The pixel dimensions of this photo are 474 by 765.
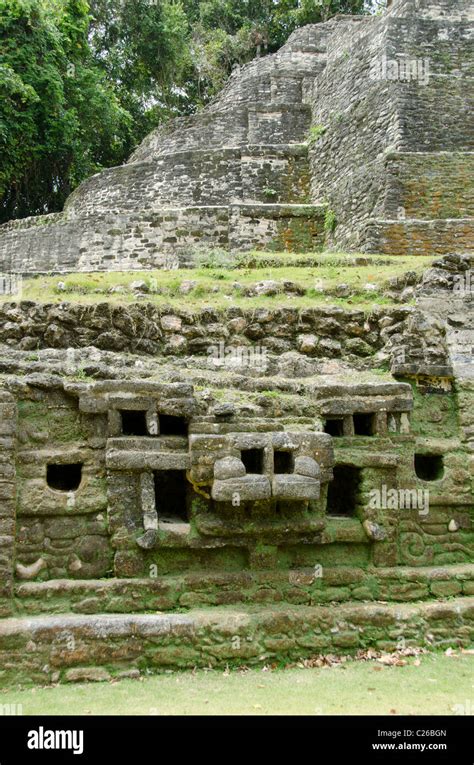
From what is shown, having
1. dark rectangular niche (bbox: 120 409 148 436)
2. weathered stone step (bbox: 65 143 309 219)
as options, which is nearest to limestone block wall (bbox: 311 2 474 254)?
weathered stone step (bbox: 65 143 309 219)

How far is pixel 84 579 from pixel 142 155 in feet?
70.2

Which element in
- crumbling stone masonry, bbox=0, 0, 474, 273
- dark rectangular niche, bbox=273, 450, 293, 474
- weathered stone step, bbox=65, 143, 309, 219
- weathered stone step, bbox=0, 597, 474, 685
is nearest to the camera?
weathered stone step, bbox=0, 597, 474, 685

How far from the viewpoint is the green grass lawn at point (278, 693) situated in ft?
15.5

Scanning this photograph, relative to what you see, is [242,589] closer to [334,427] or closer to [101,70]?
[334,427]

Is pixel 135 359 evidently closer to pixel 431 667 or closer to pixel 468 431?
pixel 468 431

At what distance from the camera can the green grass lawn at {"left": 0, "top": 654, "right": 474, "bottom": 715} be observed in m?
4.72

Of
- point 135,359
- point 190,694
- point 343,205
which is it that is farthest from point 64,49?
point 190,694

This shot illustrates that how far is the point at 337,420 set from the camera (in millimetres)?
6469

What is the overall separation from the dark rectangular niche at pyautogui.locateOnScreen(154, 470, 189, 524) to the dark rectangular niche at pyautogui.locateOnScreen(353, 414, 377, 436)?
1.72 m

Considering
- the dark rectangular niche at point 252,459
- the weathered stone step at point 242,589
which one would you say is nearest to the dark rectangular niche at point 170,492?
the dark rectangular niche at point 252,459

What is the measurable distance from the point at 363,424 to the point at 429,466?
2.81ft

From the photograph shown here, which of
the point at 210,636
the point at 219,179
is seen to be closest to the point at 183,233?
the point at 219,179

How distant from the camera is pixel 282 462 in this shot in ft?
19.5

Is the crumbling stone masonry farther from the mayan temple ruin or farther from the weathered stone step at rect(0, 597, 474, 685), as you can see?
the weathered stone step at rect(0, 597, 474, 685)
